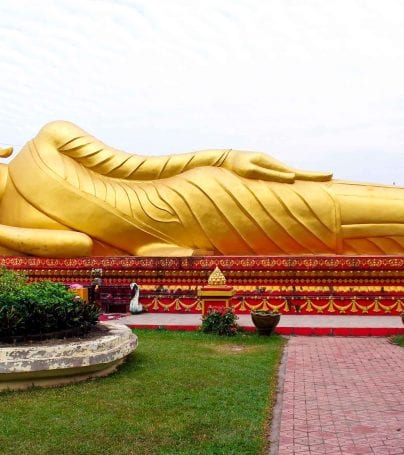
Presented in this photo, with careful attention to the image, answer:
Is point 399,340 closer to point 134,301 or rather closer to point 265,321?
point 265,321

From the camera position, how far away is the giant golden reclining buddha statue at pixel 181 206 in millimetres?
11094

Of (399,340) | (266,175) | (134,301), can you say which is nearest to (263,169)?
(266,175)

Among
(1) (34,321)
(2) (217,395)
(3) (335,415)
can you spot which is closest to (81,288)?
(1) (34,321)

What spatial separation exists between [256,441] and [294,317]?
666cm

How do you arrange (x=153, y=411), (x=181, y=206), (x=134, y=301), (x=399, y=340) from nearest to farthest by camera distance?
(x=153, y=411), (x=399, y=340), (x=134, y=301), (x=181, y=206)

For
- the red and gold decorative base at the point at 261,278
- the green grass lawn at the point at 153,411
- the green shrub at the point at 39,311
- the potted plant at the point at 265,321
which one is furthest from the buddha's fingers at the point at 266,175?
the green shrub at the point at 39,311

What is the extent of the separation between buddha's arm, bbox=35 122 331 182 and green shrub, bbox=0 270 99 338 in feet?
20.1

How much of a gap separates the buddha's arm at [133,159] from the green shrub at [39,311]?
6116 mm

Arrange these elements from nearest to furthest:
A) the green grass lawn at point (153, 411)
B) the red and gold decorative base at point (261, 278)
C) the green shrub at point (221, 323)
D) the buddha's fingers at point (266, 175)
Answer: the green grass lawn at point (153, 411)
the green shrub at point (221, 323)
the red and gold decorative base at point (261, 278)
the buddha's fingers at point (266, 175)

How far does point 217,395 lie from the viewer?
472 centimetres

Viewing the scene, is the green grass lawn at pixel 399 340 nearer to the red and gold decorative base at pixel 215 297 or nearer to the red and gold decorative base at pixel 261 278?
the red and gold decorative base at pixel 261 278

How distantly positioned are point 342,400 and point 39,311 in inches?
113

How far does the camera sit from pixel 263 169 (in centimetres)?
1137

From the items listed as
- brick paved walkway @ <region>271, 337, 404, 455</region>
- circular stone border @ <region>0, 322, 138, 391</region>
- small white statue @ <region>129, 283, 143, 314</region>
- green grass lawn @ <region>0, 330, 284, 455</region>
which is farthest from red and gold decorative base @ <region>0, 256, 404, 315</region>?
circular stone border @ <region>0, 322, 138, 391</region>
